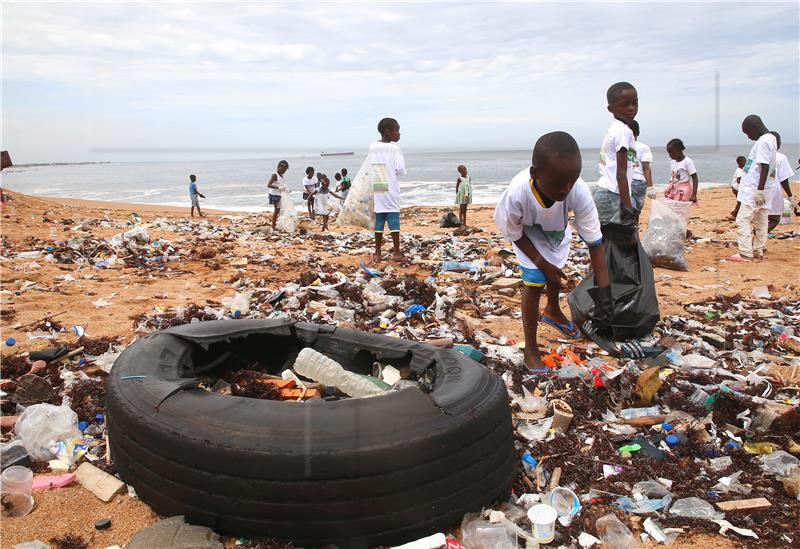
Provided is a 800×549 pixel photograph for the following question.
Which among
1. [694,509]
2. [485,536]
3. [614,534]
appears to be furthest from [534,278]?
[485,536]

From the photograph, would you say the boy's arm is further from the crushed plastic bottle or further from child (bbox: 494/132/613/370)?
the crushed plastic bottle

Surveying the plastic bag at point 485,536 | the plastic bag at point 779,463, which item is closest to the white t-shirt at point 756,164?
the plastic bag at point 779,463

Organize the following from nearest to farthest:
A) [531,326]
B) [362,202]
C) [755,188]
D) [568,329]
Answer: [531,326] → [568,329] → [755,188] → [362,202]

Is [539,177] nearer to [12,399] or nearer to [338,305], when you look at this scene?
[338,305]

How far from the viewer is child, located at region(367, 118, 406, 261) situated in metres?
6.38

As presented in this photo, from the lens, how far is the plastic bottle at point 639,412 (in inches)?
114

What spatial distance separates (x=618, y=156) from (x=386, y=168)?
282 cm

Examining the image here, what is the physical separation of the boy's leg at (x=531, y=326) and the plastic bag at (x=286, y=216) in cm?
789

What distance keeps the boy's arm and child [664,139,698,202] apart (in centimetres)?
365

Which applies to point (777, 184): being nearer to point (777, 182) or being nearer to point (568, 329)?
point (777, 182)

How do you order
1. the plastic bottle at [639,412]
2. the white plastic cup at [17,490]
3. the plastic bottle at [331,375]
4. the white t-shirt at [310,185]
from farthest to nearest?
the white t-shirt at [310,185] < the plastic bottle at [639,412] < the plastic bottle at [331,375] < the white plastic cup at [17,490]

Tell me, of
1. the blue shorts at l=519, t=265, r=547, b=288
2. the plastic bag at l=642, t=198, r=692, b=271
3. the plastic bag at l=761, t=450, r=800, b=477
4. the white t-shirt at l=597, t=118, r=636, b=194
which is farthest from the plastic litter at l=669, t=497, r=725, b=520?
the plastic bag at l=642, t=198, r=692, b=271

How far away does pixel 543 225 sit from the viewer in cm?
340

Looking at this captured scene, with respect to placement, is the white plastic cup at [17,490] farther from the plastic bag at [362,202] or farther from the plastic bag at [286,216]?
the plastic bag at [286,216]
